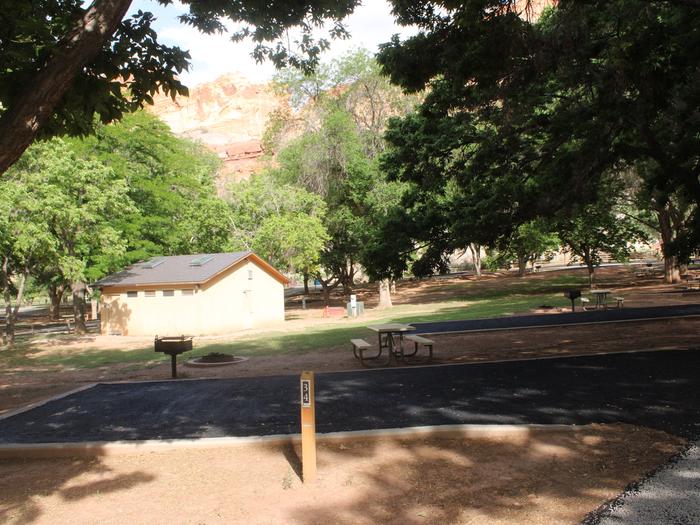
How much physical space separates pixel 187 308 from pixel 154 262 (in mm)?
5484

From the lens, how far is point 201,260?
31781mm

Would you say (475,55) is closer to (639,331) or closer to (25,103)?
(25,103)

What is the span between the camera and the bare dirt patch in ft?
A: 16.4

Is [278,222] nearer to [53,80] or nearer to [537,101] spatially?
[537,101]

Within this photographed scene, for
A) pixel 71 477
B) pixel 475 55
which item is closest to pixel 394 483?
pixel 71 477

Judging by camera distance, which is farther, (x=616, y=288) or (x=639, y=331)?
(x=616, y=288)

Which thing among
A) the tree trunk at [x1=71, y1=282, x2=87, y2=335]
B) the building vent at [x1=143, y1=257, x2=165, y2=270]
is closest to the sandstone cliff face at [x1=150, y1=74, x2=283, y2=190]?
the building vent at [x1=143, y1=257, x2=165, y2=270]

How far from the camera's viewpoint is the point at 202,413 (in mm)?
9117

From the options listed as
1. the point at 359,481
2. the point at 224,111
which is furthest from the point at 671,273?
the point at 224,111

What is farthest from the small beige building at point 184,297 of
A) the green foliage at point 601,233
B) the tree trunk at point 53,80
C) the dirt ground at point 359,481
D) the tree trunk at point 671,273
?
the tree trunk at point 671,273

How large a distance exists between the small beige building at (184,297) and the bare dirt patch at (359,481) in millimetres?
22926

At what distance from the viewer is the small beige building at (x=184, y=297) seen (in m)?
29.7

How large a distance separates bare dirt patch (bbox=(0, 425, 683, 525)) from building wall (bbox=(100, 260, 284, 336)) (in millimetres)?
22950

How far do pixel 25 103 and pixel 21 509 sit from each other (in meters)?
3.93
